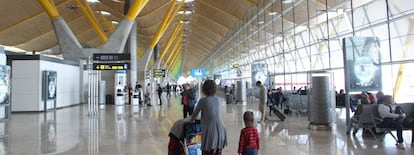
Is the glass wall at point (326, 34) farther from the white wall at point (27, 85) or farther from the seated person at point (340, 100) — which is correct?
the white wall at point (27, 85)

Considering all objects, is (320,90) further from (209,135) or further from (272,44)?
(272,44)

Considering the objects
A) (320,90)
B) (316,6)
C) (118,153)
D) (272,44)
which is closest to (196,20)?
(272,44)

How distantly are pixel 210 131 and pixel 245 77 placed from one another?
31.3 metres

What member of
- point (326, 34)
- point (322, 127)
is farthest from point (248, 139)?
point (326, 34)

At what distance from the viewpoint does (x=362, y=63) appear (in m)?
9.62

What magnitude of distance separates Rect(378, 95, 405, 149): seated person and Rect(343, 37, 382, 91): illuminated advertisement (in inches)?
59.8

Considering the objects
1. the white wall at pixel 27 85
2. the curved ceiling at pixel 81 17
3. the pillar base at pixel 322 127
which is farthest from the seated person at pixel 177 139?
the curved ceiling at pixel 81 17

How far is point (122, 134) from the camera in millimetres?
9172

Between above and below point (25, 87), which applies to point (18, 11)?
above

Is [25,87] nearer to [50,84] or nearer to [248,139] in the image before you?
[50,84]

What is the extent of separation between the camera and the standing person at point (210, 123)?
3.82 metres

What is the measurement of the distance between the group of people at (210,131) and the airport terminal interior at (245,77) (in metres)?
0.14

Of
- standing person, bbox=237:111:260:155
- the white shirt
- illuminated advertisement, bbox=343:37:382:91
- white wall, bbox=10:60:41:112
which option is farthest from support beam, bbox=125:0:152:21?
standing person, bbox=237:111:260:155

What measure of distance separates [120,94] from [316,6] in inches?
547
